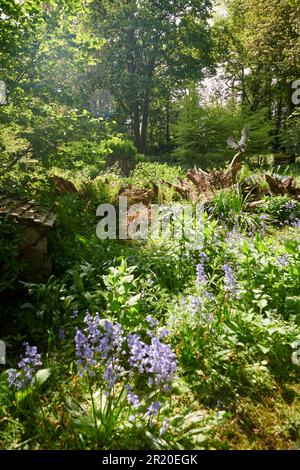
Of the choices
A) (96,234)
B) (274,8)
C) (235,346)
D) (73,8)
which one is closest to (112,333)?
(235,346)

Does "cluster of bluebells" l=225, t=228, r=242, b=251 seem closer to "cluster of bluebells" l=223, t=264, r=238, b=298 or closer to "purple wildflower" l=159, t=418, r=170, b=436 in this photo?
"cluster of bluebells" l=223, t=264, r=238, b=298

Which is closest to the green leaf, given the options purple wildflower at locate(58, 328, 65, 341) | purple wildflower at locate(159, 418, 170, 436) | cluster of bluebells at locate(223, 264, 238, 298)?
cluster of bluebells at locate(223, 264, 238, 298)

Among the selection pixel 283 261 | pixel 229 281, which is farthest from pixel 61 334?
pixel 283 261

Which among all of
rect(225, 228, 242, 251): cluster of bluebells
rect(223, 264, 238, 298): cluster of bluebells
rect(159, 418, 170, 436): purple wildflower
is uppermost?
rect(225, 228, 242, 251): cluster of bluebells

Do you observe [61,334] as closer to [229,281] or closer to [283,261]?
[229,281]

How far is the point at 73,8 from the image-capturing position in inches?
168

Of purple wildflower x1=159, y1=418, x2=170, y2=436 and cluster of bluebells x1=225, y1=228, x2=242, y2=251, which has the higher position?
cluster of bluebells x1=225, y1=228, x2=242, y2=251

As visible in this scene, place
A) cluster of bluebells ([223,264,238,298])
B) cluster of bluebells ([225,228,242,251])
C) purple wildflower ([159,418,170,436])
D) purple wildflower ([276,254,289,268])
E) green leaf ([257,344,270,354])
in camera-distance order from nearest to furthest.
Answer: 1. purple wildflower ([159,418,170,436])
2. green leaf ([257,344,270,354])
3. cluster of bluebells ([223,264,238,298])
4. purple wildflower ([276,254,289,268])
5. cluster of bluebells ([225,228,242,251])

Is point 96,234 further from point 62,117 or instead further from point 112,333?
point 112,333

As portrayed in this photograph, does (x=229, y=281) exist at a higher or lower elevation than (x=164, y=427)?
higher

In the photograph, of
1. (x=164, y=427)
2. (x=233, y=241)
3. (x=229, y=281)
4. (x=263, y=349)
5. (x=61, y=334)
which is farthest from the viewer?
(x=233, y=241)

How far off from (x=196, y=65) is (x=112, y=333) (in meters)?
19.2

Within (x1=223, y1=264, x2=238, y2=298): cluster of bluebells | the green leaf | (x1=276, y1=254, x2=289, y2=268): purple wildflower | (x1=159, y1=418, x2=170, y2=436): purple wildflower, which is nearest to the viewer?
(x1=159, y1=418, x2=170, y2=436): purple wildflower
